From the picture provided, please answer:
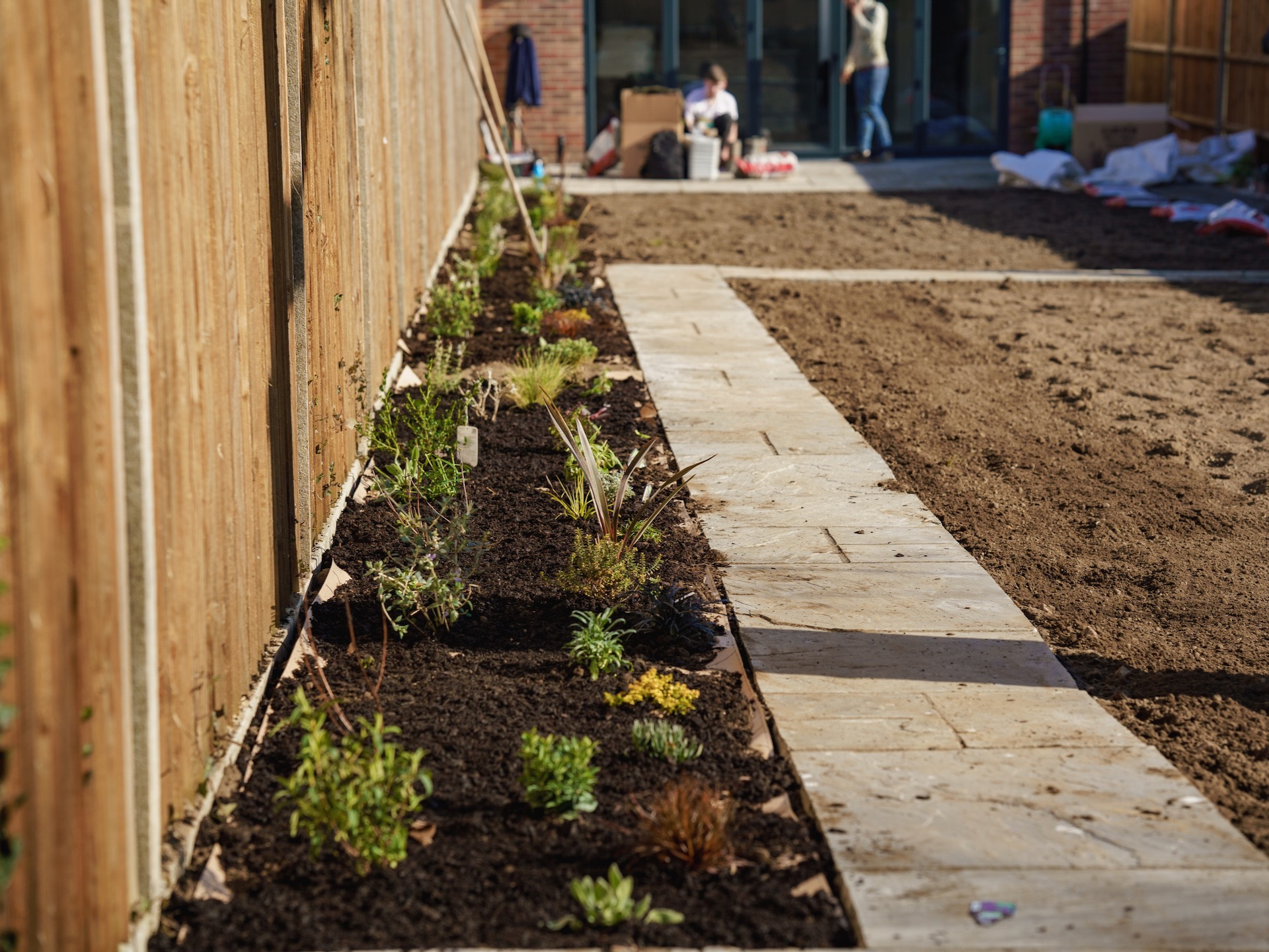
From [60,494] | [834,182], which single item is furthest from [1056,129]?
[60,494]

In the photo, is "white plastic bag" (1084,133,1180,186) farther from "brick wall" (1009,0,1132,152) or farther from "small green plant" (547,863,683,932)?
"small green plant" (547,863,683,932)

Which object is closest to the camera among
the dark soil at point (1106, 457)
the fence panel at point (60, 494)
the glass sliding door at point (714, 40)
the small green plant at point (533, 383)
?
the fence panel at point (60, 494)

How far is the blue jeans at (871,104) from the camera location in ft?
65.9

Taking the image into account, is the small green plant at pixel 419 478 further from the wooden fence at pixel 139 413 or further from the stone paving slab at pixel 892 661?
the stone paving slab at pixel 892 661

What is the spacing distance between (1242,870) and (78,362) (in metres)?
2.24

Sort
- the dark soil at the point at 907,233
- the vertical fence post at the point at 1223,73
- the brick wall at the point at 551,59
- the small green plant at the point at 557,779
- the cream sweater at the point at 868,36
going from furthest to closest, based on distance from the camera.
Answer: the brick wall at the point at 551,59
the cream sweater at the point at 868,36
the vertical fence post at the point at 1223,73
the dark soil at the point at 907,233
the small green plant at the point at 557,779

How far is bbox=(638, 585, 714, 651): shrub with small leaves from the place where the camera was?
3980 millimetres

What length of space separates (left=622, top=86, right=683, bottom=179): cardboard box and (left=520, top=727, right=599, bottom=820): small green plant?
16065 millimetres

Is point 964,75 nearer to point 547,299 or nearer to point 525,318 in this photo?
point 547,299

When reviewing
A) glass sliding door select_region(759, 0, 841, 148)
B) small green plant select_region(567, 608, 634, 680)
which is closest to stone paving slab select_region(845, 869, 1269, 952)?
small green plant select_region(567, 608, 634, 680)

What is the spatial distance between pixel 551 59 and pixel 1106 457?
625 inches

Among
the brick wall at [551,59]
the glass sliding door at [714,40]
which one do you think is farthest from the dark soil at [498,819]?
the glass sliding door at [714,40]

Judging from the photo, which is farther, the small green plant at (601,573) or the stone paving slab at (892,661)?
the small green plant at (601,573)

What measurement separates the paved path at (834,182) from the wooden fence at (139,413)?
13.1m
